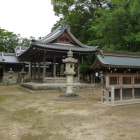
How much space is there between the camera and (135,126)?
20.2 ft

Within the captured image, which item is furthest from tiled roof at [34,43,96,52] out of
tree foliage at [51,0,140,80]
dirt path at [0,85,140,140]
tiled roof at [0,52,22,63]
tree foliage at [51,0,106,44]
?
tiled roof at [0,52,22,63]

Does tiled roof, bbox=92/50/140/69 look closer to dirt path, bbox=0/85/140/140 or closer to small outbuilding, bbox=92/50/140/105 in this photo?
small outbuilding, bbox=92/50/140/105

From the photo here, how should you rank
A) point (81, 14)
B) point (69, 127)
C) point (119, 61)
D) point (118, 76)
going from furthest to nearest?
1. point (81, 14)
2. point (119, 61)
3. point (118, 76)
4. point (69, 127)

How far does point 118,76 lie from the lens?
11.4 metres

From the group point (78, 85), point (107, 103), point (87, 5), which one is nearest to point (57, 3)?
point (87, 5)

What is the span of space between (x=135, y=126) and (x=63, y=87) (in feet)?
41.9

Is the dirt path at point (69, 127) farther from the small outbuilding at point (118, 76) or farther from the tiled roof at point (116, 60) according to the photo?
the tiled roof at point (116, 60)

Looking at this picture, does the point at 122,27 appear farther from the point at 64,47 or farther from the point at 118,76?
the point at 118,76

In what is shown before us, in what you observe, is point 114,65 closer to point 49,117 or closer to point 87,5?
point 49,117

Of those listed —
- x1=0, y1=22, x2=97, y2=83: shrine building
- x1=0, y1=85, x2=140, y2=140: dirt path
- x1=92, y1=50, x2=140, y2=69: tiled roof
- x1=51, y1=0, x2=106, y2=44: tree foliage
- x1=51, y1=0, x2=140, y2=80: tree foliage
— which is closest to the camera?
x1=0, y1=85, x2=140, y2=140: dirt path

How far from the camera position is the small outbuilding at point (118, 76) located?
426 inches

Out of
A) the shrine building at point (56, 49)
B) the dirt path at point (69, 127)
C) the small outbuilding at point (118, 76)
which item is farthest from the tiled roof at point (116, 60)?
the shrine building at point (56, 49)

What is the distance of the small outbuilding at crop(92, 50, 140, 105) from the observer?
10812 millimetres

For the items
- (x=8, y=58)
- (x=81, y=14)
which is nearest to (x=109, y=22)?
(x=81, y=14)
